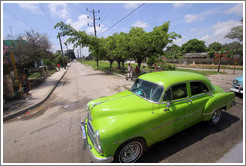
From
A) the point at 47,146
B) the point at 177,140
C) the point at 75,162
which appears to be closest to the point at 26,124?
the point at 47,146

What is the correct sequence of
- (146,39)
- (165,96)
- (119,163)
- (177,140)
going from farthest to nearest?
(146,39) → (177,140) → (165,96) → (119,163)

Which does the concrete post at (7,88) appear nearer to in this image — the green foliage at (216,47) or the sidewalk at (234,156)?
the sidewalk at (234,156)

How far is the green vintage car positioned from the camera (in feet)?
6.95

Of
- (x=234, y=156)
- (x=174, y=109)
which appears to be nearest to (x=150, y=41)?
(x=174, y=109)

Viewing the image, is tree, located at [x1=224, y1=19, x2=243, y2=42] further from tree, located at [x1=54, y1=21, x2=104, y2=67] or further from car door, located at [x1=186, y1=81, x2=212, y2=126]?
car door, located at [x1=186, y1=81, x2=212, y2=126]

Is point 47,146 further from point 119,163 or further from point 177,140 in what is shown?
point 177,140

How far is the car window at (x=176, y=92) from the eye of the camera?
8.88 feet

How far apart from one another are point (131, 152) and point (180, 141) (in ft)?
4.74

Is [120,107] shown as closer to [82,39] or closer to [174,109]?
[174,109]

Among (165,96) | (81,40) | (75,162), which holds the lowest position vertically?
(75,162)

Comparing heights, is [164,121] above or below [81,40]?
below

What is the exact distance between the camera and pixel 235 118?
3.93 m

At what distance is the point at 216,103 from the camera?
125 inches

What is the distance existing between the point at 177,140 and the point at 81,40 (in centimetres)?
1747
